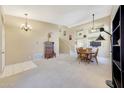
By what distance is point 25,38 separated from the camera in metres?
6.06

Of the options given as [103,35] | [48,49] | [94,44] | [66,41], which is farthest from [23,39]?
[66,41]

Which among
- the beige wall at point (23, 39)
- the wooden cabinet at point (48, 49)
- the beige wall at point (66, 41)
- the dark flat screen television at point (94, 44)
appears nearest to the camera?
the beige wall at point (23, 39)

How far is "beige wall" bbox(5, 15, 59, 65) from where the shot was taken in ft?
17.7

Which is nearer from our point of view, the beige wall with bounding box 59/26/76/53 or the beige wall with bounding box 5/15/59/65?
the beige wall with bounding box 5/15/59/65

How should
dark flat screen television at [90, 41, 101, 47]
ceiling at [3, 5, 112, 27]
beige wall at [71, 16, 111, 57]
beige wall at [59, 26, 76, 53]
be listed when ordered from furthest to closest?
beige wall at [59, 26, 76, 53], dark flat screen television at [90, 41, 101, 47], beige wall at [71, 16, 111, 57], ceiling at [3, 5, 112, 27]

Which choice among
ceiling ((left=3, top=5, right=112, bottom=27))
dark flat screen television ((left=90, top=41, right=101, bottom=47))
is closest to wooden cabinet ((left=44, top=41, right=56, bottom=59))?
ceiling ((left=3, top=5, right=112, bottom=27))

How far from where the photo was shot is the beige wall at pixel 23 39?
5383mm

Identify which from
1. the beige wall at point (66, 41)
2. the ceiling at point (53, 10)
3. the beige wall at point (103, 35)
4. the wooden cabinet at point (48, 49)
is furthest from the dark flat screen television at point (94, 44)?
the wooden cabinet at point (48, 49)

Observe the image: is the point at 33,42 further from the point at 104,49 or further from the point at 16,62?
the point at 104,49

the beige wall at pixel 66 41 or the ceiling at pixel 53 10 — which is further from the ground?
the ceiling at pixel 53 10

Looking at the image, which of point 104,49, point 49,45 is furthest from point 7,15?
point 104,49

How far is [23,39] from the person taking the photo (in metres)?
5.97

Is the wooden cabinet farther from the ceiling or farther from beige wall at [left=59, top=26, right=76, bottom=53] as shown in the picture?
beige wall at [left=59, top=26, right=76, bottom=53]

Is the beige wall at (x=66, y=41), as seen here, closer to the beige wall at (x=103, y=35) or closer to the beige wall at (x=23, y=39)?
the beige wall at (x=103, y=35)
